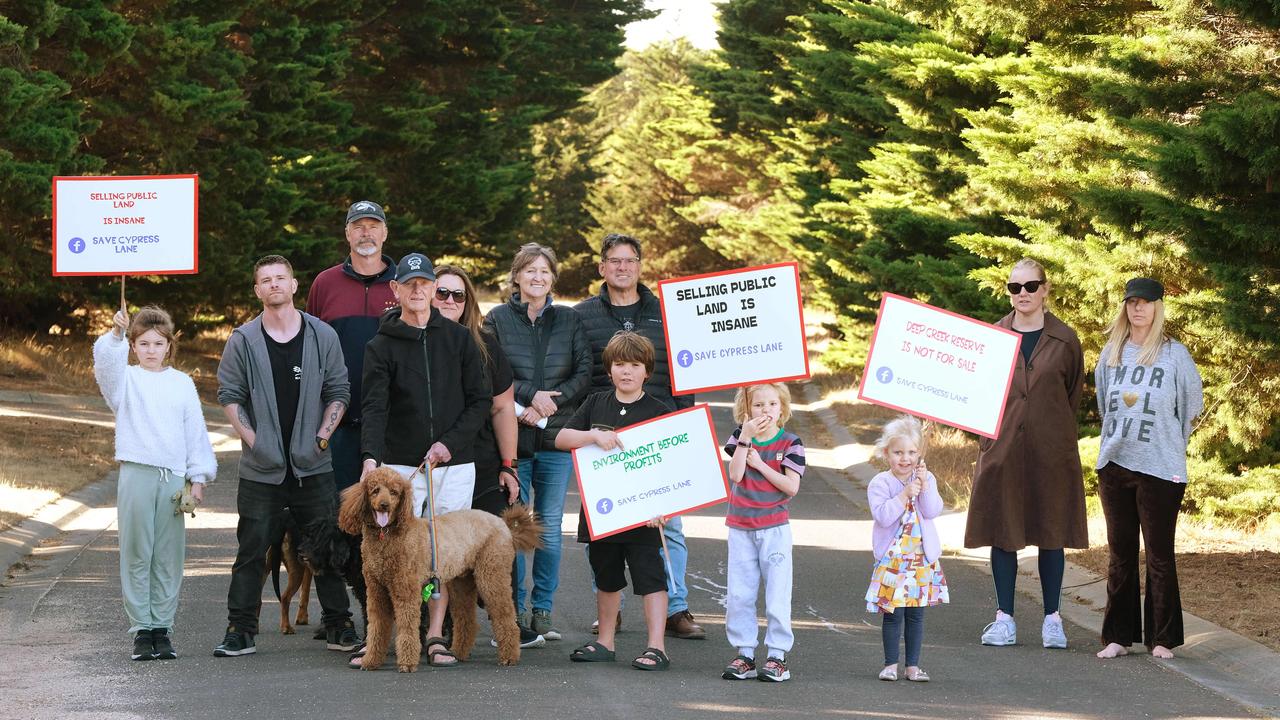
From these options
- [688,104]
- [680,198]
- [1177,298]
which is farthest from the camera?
[680,198]

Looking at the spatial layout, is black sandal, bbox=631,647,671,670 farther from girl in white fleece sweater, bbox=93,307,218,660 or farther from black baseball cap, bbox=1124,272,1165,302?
black baseball cap, bbox=1124,272,1165,302

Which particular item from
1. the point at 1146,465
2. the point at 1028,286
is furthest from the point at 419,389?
the point at 1146,465

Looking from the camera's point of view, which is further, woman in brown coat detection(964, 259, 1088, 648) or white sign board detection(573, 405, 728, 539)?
woman in brown coat detection(964, 259, 1088, 648)

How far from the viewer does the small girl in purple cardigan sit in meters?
7.75

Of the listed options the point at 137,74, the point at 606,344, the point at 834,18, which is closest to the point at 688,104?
the point at 834,18

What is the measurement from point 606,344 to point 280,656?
2.58 m

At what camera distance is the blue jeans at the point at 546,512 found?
8.98 metres

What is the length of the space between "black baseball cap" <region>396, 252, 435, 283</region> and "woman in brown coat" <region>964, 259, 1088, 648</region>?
3.37 meters

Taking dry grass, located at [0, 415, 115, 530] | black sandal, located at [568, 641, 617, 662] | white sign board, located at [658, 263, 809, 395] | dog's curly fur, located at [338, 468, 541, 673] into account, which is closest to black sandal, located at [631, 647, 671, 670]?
black sandal, located at [568, 641, 617, 662]

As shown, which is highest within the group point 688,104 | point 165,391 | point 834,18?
point 688,104

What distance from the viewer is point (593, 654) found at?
26.8ft

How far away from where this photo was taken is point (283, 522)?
8664mm

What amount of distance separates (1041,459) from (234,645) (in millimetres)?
4732

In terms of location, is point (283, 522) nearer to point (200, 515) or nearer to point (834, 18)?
point (200, 515)
